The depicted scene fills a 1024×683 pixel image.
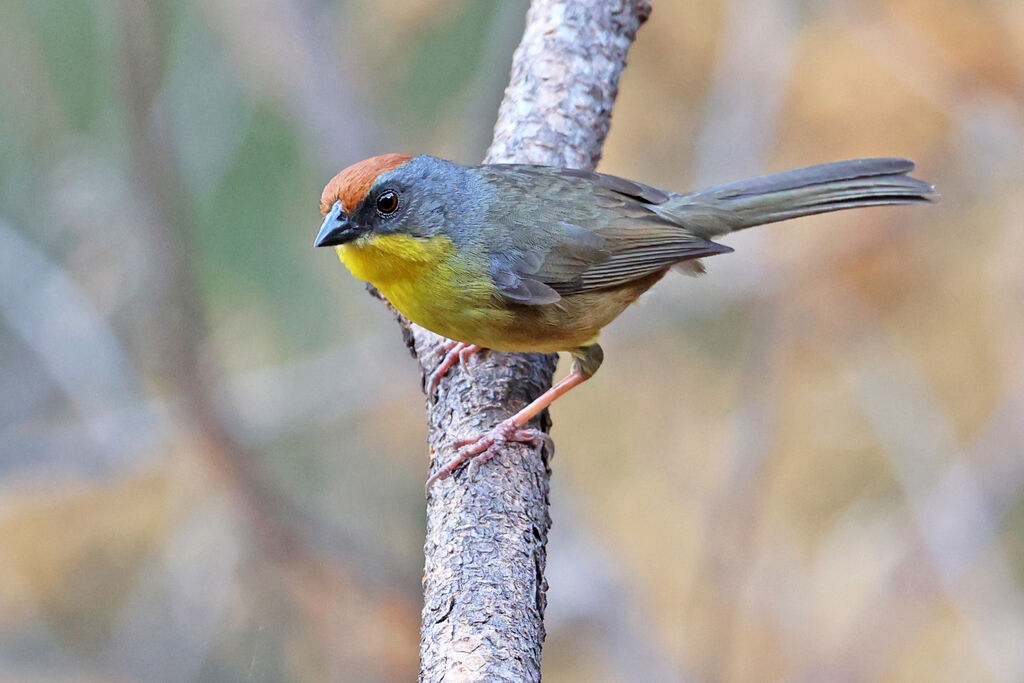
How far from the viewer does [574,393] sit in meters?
8.49

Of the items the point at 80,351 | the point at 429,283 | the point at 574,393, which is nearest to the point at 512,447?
the point at 429,283

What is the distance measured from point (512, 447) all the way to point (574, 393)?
5200mm

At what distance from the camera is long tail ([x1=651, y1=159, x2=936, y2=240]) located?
407 cm

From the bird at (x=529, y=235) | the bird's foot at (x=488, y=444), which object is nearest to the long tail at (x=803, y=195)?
the bird at (x=529, y=235)

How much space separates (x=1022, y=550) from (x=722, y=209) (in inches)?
213

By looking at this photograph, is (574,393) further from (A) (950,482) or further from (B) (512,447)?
(B) (512,447)

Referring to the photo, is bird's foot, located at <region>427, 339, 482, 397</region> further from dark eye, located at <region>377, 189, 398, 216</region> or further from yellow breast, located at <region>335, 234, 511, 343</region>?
dark eye, located at <region>377, 189, 398, 216</region>

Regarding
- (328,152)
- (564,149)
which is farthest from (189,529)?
(564,149)

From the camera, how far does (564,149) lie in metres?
4.12

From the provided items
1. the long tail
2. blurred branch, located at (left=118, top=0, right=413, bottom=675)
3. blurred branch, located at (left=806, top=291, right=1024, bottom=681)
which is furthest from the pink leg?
blurred branch, located at (left=806, top=291, right=1024, bottom=681)

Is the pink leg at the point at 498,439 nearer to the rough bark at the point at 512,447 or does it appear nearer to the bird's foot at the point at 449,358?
the rough bark at the point at 512,447

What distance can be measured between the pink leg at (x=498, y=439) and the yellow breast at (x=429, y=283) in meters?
0.28

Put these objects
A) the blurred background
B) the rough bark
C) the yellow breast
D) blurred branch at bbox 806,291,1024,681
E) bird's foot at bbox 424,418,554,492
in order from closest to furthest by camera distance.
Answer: the rough bark < bird's foot at bbox 424,418,554,492 < the yellow breast < blurred branch at bbox 806,291,1024,681 < the blurred background

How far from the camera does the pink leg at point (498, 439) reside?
3172 millimetres
